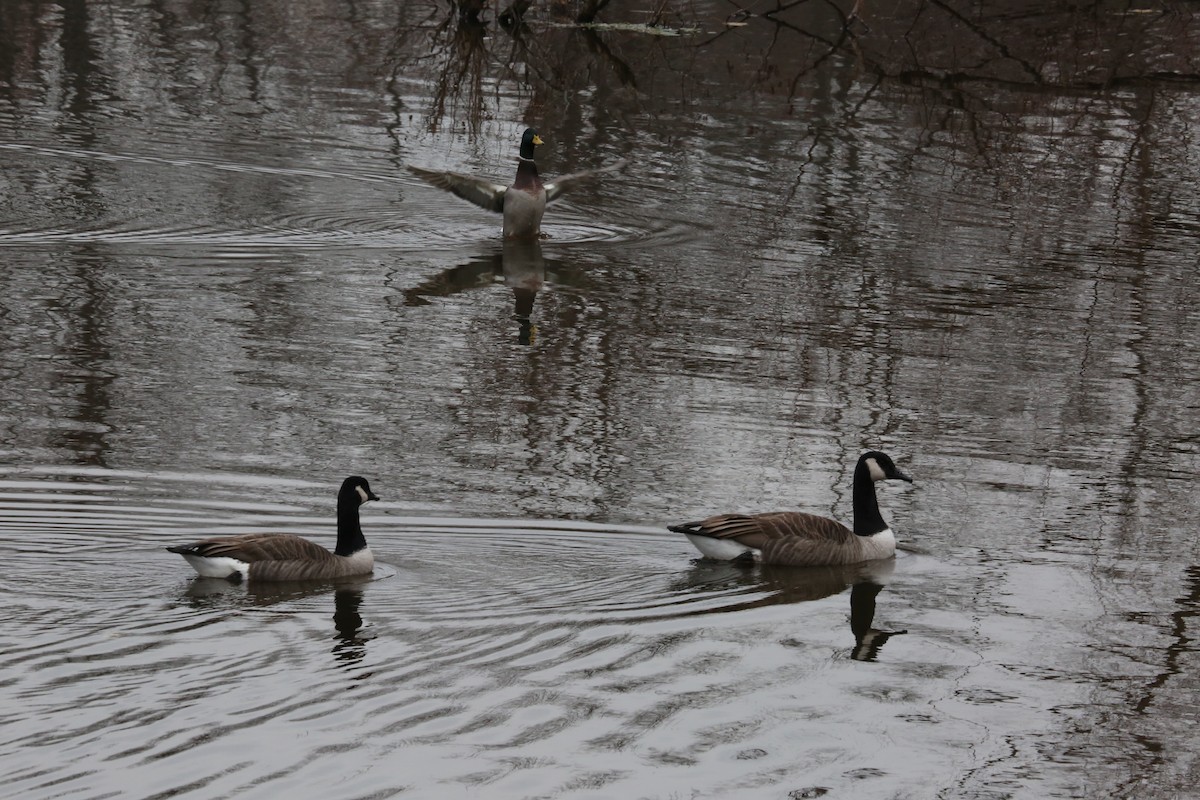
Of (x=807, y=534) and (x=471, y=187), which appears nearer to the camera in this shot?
(x=807, y=534)

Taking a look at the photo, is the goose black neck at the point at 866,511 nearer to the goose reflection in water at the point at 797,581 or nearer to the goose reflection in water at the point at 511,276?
the goose reflection in water at the point at 797,581

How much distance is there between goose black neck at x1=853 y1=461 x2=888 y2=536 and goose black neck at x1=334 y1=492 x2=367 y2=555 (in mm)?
3245

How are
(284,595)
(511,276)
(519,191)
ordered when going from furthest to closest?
(519,191)
(511,276)
(284,595)

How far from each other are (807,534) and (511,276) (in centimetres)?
872

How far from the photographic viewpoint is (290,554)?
10609 millimetres

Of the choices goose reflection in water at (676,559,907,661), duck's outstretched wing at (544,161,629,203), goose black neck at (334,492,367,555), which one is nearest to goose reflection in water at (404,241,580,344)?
duck's outstretched wing at (544,161,629,203)

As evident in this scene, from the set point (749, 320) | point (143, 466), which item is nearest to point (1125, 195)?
point (749, 320)

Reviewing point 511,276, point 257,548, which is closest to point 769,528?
point 257,548

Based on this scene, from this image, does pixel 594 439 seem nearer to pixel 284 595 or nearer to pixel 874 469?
pixel 874 469

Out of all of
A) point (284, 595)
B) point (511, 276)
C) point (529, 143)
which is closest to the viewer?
point (284, 595)

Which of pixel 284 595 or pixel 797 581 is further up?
pixel 797 581

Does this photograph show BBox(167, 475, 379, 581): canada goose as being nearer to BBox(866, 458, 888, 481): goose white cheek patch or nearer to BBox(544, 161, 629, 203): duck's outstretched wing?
BBox(866, 458, 888, 481): goose white cheek patch

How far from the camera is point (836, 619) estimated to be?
35.2 feet

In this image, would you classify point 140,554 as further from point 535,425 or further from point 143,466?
point 535,425
